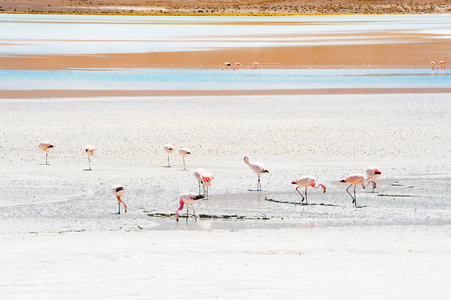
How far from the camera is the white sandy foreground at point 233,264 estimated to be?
Result: 630cm

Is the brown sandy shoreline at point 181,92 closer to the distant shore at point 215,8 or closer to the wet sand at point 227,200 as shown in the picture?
the wet sand at point 227,200

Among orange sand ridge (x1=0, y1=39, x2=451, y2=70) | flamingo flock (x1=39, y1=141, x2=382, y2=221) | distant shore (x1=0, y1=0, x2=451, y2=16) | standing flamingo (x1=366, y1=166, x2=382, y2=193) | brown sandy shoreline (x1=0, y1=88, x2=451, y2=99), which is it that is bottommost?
flamingo flock (x1=39, y1=141, x2=382, y2=221)

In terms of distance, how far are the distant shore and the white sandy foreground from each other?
8668 cm

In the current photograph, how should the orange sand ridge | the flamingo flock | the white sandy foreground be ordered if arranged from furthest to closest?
the orange sand ridge
the flamingo flock
the white sandy foreground

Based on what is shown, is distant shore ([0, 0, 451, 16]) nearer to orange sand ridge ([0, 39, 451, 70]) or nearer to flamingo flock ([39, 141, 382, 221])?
orange sand ridge ([0, 39, 451, 70])

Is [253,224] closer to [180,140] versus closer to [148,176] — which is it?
[148,176]

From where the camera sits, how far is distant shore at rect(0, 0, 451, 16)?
98875 mm

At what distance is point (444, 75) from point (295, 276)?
2300 centimetres

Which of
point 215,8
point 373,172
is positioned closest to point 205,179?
point 373,172

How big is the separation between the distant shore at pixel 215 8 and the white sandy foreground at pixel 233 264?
86679 mm

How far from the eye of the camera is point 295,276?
675 centimetres

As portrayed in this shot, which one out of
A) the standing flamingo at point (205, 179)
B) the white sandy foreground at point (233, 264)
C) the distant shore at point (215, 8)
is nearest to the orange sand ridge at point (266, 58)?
the standing flamingo at point (205, 179)

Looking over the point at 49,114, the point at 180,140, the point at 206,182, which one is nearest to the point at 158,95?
the point at 49,114

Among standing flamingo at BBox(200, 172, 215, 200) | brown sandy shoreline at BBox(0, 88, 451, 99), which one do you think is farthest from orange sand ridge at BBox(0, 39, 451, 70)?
standing flamingo at BBox(200, 172, 215, 200)
